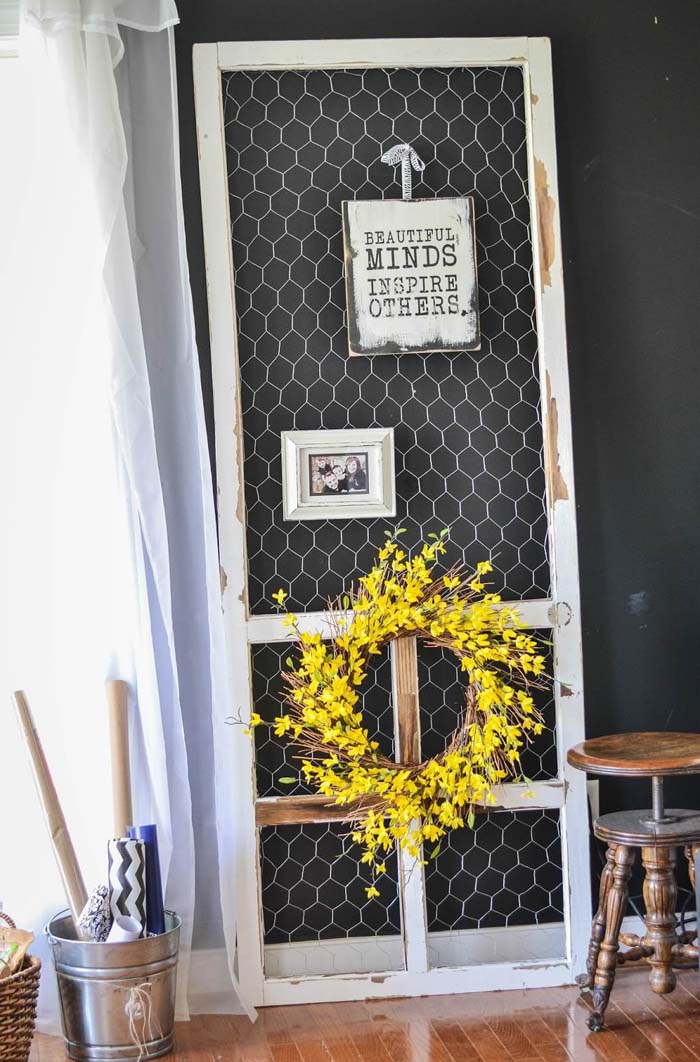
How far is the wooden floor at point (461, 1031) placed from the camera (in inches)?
97.0

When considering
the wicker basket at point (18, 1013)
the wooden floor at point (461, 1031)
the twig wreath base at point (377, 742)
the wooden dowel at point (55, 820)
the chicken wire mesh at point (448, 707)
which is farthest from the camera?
the chicken wire mesh at point (448, 707)

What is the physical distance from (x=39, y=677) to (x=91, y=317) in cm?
87

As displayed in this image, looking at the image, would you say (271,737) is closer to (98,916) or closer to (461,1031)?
(98,916)

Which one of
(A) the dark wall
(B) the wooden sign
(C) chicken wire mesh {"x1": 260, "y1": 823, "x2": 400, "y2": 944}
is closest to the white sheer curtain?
(C) chicken wire mesh {"x1": 260, "y1": 823, "x2": 400, "y2": 944}

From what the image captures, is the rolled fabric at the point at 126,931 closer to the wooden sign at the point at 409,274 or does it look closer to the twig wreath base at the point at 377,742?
the twig wreath base at the point at 377,742

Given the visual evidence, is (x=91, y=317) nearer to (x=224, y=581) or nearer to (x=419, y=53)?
(x=224, y=581)

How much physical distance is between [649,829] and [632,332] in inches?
49.6

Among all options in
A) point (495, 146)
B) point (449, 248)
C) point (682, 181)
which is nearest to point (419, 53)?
point (495, 146)

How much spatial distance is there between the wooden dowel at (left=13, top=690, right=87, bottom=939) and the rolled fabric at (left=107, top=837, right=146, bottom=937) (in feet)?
0.36

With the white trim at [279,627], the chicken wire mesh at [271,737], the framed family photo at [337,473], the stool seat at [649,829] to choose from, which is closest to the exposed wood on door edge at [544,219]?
the framed family photo at [337,473]

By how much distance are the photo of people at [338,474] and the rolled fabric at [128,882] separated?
955 mm

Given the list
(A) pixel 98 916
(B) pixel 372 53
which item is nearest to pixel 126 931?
(A) pixel 98 916

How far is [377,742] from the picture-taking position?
111 inches

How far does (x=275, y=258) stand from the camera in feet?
9.41
